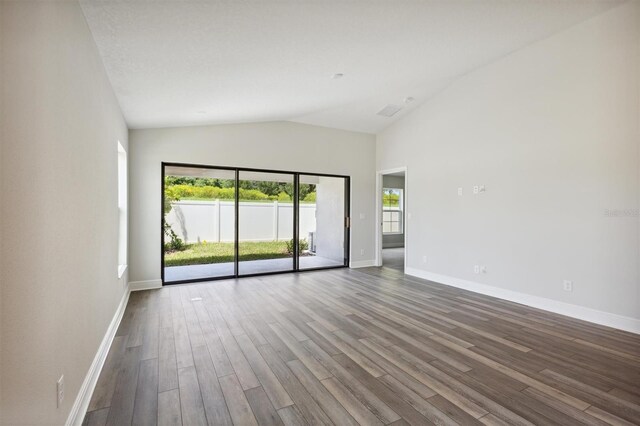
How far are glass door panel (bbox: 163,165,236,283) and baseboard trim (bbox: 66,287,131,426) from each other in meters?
2.18

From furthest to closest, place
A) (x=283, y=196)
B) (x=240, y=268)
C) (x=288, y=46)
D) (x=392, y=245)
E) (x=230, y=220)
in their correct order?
(x=392, y=245) → (x=283, y=196) → (x=240, y=268) → (x=230, y=220) → (x=288, y=46)

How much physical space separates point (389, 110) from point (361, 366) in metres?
4.84

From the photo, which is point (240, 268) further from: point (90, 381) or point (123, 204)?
point (90, 381)

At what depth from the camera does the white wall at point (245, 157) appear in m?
4.95

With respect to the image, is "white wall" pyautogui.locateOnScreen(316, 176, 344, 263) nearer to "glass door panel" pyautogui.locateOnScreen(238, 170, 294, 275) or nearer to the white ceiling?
Result: "glass door panel" pyautogui.locateOnScreen(238, 170, 294, 275)

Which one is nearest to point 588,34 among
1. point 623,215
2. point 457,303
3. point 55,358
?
point 623,215

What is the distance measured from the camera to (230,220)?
227 inches

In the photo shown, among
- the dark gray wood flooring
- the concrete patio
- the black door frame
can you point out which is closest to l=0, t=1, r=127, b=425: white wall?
the black door frame

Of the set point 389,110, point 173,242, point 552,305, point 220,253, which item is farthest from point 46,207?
point 389,110

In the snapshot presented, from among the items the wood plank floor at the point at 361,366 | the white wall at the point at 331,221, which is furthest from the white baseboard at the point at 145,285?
the white wall at the point at 331,221

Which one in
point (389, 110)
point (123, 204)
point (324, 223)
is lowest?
point (324, 223)

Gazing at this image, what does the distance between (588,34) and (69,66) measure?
5154mm

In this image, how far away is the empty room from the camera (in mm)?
1636

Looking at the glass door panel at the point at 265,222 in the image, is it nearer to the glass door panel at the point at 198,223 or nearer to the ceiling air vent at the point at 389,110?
the glass door panel at the point at 198,223
